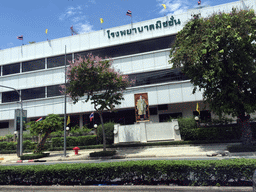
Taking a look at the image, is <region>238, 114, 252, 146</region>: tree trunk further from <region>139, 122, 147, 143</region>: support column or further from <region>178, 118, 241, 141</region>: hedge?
<region>139, 122, 147, 143</region>: support column

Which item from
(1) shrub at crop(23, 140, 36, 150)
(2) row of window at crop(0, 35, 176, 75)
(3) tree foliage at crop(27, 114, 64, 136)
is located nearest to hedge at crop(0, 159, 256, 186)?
(3) tree foliage at crop(27, 114, 64, 136)

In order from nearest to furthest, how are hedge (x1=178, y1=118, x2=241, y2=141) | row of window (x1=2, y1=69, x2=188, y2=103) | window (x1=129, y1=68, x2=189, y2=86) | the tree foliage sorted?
1. hedge (x1=178, y1=118, x2=241, y2=141)
2. the tree foliage
3. window (x1=129, y1=68, x2=189, y2=86)
4. row of window (x1=2, y1=69, x2=188, y2=103)

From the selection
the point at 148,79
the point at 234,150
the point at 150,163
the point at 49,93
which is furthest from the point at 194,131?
the point at 49,93

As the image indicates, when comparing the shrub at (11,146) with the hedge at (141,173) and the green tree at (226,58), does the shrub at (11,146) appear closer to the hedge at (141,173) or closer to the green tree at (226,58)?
the hedge at (141,173)

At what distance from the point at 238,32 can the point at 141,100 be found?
12.6 metres

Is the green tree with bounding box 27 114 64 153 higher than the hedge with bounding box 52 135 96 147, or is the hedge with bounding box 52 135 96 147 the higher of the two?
the green tree with bounding box 27 114 64 153

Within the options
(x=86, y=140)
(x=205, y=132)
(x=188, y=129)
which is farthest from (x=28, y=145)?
(x=205, y=132)

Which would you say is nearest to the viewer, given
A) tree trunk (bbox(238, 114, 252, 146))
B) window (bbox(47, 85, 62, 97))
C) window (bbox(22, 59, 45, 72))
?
tree trunk (bbox(238, 114, 252, 146))

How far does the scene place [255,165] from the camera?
607 centimetres

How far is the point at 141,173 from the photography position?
22.9 feet

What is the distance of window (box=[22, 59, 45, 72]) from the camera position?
34.2 m

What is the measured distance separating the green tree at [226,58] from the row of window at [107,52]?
11.6m

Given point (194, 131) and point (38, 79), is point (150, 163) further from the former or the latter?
point (38, 79)

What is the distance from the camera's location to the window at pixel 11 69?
35.4 meters
